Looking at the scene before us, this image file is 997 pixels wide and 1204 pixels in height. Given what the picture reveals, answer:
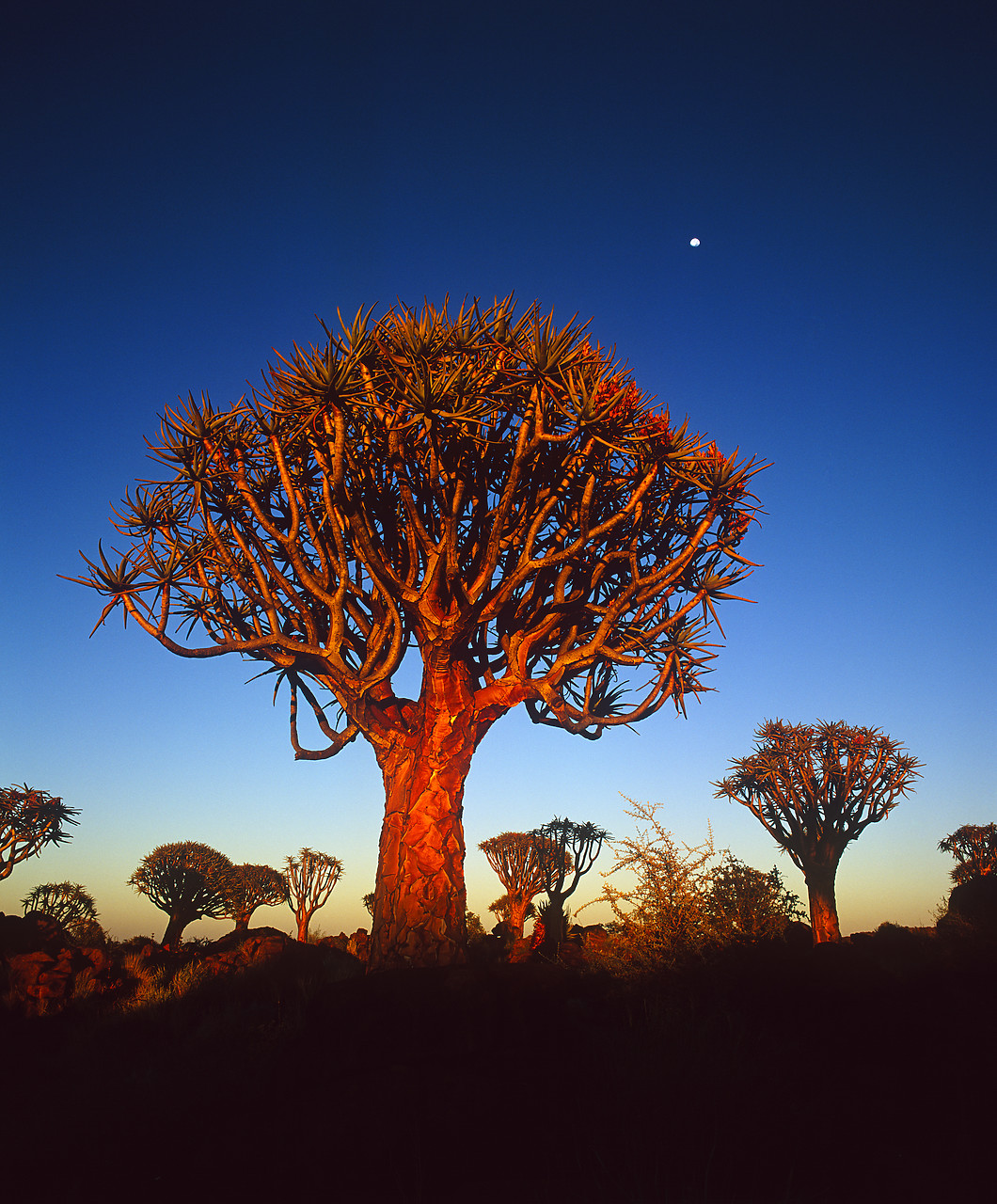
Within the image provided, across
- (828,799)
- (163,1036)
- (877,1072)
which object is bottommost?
(163,1036)

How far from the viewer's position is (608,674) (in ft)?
37.0

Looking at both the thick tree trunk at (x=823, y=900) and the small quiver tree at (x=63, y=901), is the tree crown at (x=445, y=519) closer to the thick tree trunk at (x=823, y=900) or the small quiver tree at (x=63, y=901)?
the thick tree trunk at (x=823, y=900)

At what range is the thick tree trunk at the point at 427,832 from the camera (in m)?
8.16

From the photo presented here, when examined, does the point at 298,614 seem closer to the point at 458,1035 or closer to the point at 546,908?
the point at 458,1035

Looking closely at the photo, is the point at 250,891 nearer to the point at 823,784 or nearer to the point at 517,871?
the point at 517,871

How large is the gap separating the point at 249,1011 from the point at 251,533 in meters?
6.59

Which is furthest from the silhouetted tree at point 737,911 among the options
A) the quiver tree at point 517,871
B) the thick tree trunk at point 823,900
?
the quiver tree at point 517,871

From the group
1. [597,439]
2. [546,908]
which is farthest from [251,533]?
[546,908]

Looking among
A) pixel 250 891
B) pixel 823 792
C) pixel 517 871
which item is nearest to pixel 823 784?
pixel 823 792

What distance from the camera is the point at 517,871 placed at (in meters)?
22.9

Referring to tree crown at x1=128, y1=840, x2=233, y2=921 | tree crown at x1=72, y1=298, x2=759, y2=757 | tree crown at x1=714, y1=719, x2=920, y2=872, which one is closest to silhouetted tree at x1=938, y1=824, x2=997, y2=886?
tree crown at x1=714, y1=719, x2=920, y2=872

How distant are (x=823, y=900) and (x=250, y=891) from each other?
2010 centimetres

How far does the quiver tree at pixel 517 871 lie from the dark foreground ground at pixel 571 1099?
17149 millimetres

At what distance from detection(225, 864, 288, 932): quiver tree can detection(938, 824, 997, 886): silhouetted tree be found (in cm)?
2496
